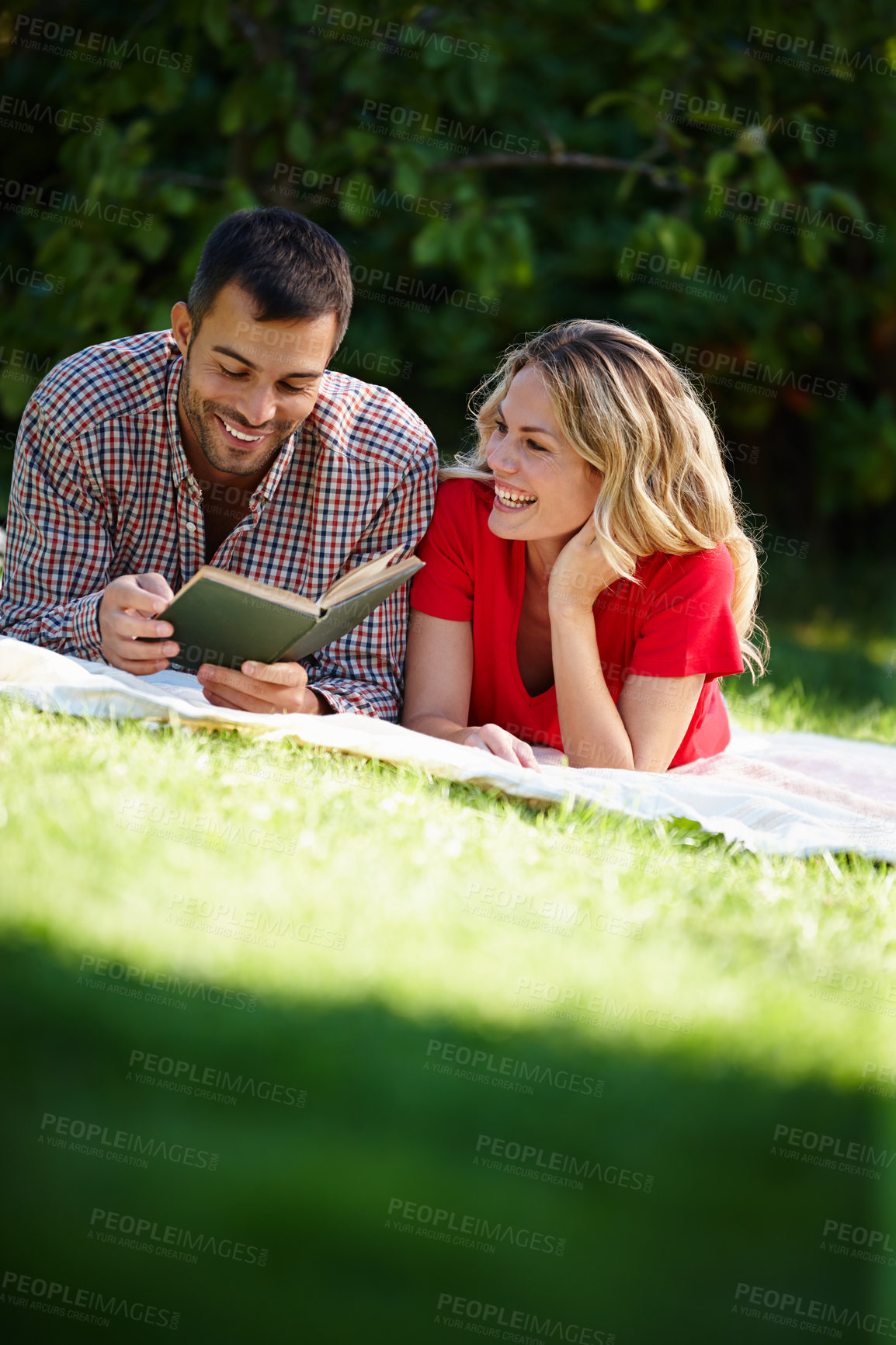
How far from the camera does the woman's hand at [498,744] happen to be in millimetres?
3633

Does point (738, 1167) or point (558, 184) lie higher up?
point (558, 184)

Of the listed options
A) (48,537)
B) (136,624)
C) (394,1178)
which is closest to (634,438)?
(136,624)

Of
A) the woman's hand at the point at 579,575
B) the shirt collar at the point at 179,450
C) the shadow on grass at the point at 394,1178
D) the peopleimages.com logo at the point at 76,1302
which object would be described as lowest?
the peopleimages.com logo at the point at 76,1302

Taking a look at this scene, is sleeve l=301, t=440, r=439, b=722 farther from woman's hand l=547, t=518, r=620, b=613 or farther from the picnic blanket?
woman's hand l=547, t=518, r=620, b=613

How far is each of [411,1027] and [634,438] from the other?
1899mm

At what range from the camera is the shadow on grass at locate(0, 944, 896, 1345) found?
1831 mm

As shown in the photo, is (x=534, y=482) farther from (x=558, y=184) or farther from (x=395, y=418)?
(x=558, y=184)

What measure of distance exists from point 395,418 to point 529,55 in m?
5.33

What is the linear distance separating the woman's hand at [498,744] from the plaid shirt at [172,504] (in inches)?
12.0

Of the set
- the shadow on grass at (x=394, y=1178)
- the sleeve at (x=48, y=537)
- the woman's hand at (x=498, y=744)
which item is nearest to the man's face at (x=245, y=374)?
the sleeve at (x=48, y=537)

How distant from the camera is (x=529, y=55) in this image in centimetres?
846

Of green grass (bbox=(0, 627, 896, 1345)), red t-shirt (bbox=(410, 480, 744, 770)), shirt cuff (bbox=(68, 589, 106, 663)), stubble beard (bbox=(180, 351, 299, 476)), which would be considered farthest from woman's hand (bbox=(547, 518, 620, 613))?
shirt cuff (bbox=(68, 589, 106, 663))

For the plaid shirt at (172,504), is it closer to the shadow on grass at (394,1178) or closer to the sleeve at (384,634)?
the sleeve at (384,634)

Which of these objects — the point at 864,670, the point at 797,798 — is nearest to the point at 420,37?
the point at 864,670
